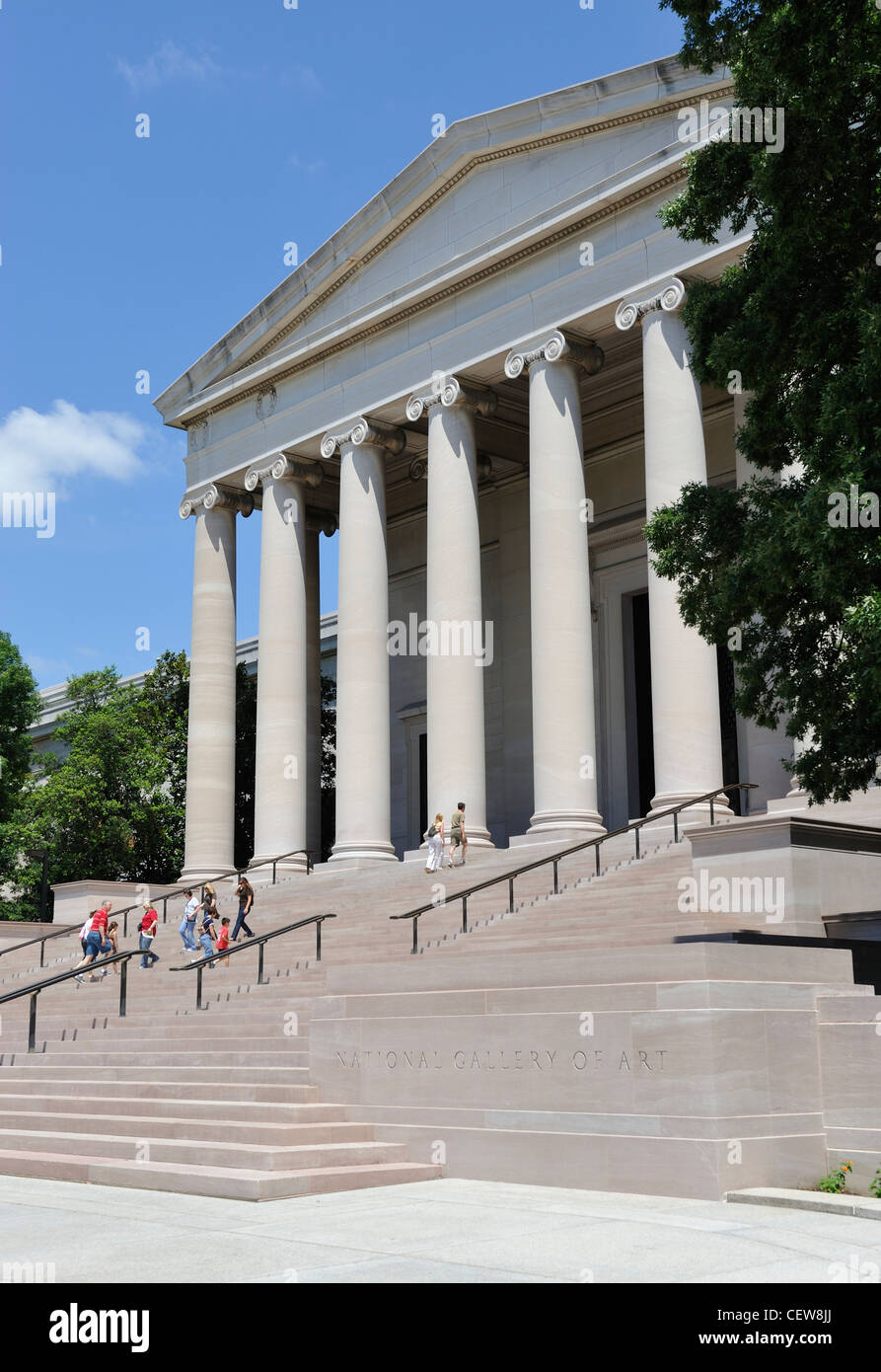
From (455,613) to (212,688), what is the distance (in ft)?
32.2

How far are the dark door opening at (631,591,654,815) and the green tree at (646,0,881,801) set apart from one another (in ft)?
71.3

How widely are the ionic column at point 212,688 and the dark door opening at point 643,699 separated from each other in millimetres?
11590

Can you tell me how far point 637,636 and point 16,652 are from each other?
2458cm

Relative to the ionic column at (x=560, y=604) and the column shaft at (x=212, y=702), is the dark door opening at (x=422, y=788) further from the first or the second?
the ionic column at (x=560, y=604)

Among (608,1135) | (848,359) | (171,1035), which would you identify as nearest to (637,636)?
(171,1035)

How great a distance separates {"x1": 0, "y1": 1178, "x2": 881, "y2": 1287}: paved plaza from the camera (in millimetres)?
8875


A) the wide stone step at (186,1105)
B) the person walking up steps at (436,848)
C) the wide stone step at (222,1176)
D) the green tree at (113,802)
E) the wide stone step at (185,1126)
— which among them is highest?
the green tree at (113,802)

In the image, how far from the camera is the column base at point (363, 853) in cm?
3472

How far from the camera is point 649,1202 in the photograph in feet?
40.7

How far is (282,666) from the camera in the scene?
38.5 m

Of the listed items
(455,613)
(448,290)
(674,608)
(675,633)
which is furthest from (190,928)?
(448,290)

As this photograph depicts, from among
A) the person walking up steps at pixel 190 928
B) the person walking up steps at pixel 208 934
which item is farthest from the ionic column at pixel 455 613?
the person walking up steps at pixel 208 934

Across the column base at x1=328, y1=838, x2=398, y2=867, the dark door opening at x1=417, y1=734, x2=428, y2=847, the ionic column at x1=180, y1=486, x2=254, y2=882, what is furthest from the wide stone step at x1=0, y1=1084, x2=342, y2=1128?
the dark door opening at x1=417, y1=734, x2=428, y2=847
